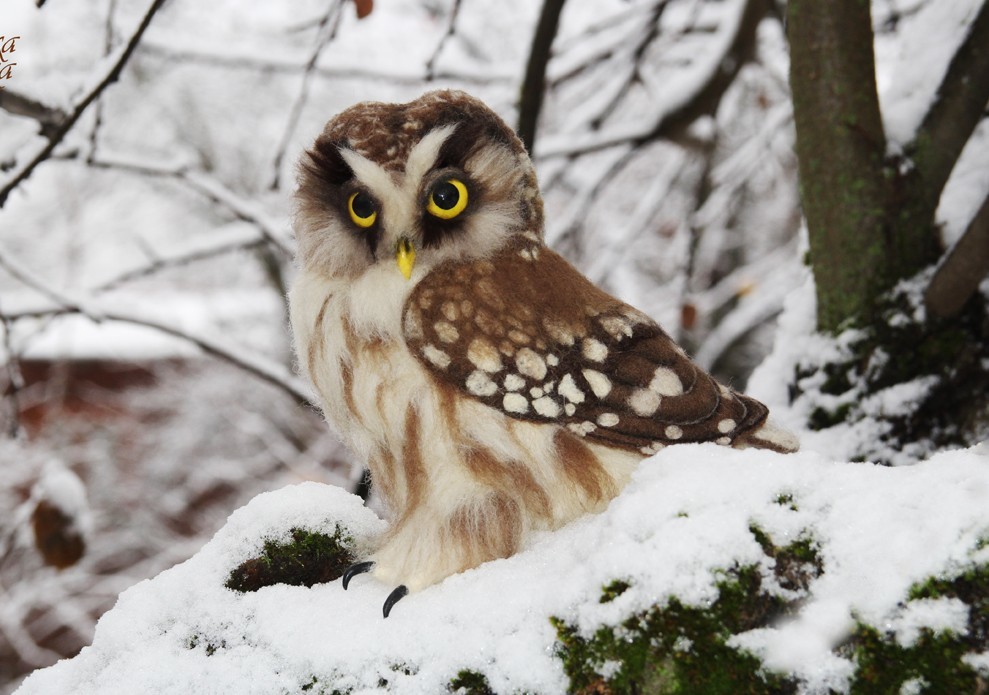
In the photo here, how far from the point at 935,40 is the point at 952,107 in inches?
9.5

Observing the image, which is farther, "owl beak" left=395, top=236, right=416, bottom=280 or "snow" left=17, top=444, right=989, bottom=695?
"owl beak" left=395, top=236, right=416, bottom=280

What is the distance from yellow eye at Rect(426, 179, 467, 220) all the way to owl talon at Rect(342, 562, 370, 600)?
1.66ft

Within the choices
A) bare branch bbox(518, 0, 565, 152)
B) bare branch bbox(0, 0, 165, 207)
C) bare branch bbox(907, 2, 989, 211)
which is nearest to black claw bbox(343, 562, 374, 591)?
bare branch bbox(0, 0, 165, 207)

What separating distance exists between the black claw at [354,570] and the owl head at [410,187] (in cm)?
42

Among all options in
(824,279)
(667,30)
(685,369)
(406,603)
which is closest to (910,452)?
(824,279)

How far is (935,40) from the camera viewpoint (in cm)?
165

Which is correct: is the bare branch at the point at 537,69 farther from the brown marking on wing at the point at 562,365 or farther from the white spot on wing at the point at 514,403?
the white spot on wing at the point at 514,403

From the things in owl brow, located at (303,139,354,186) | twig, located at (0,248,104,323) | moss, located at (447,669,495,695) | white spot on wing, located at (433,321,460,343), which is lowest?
moss, located at (447,669,495,695)

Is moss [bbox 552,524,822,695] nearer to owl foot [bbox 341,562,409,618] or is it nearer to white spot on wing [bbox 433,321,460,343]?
owl foot [bbox 341,562,409,618]

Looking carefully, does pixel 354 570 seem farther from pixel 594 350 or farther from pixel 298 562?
pixel 594 350

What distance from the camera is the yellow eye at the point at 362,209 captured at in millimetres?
1082

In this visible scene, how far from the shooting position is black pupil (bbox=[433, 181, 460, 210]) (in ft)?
3.53

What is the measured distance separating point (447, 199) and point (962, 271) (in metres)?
0.90

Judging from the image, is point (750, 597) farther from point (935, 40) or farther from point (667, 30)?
point (667, 30)
